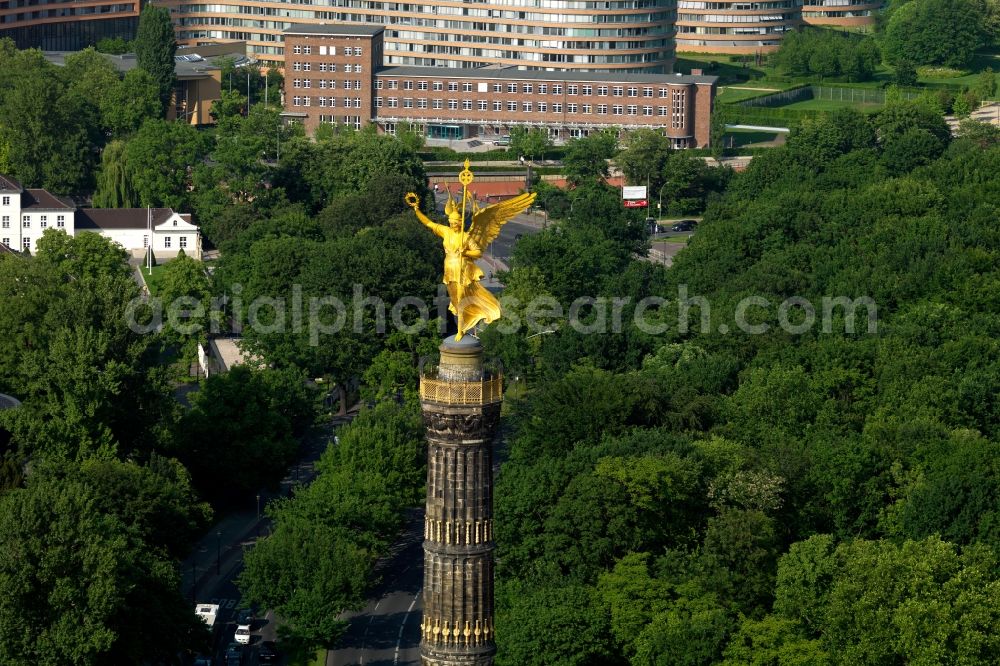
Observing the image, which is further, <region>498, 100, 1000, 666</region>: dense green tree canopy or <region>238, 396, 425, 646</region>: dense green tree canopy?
<region>238, 396, 425, 646</region>: dense green tree canopy

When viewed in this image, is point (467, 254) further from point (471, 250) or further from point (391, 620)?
point (391, 620)

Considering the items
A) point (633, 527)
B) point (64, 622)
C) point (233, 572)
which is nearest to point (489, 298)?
point (64, 622)

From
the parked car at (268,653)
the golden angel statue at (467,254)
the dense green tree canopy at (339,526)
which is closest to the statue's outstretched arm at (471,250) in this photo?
the golden angel statue at (467,254)

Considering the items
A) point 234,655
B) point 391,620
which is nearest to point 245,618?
point 234,655

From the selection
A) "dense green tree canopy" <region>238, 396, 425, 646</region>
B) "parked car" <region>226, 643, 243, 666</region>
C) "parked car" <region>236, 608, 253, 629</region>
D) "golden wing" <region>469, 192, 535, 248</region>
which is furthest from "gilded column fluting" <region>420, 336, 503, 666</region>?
"parked car" <region>236, 608, 253, 629</region>

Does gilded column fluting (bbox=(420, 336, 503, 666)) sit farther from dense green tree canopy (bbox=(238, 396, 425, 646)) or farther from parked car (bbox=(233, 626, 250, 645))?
parked car (bbox=(233, 626, 250, 645))

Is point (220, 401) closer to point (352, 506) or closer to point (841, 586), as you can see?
point (352, 506)
